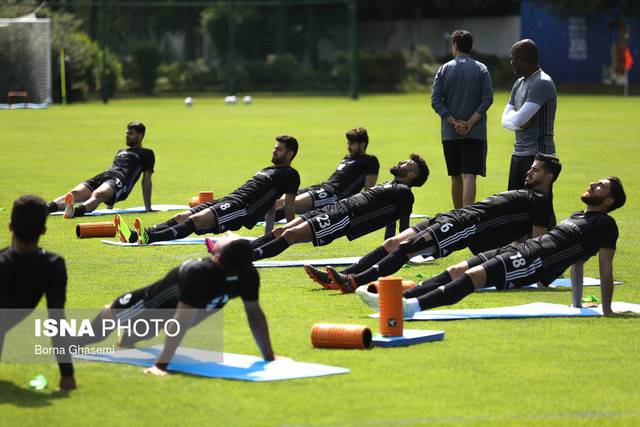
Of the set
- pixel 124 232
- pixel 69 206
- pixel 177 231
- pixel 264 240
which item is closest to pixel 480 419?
pixel 264 240

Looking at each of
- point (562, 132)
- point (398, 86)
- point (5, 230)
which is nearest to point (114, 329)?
point (5, 230)

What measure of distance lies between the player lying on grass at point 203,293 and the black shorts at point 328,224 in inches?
172

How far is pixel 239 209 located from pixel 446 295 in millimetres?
5271

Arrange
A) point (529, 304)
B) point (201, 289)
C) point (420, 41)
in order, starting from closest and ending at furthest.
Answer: point (201, 289) < point (529, 304) < point (420, 41)

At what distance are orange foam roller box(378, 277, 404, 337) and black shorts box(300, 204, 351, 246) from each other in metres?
3.61

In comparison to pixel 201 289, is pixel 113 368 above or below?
below

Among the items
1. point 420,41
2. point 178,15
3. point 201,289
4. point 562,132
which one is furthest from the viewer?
point 420,41

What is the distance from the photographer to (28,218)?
336 inches

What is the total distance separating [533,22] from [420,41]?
377 inches

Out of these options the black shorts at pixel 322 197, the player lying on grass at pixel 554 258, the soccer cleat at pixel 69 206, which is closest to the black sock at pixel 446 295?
the player lying on grass at pixel 554 258

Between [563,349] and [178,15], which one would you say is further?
[178,15]

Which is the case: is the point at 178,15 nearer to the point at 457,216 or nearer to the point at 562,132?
the point at 562,132

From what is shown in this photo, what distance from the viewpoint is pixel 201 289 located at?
8945 millimetres

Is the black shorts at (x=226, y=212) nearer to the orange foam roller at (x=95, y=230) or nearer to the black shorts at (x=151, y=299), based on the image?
the orange foam roller at (x=95, y=230)
